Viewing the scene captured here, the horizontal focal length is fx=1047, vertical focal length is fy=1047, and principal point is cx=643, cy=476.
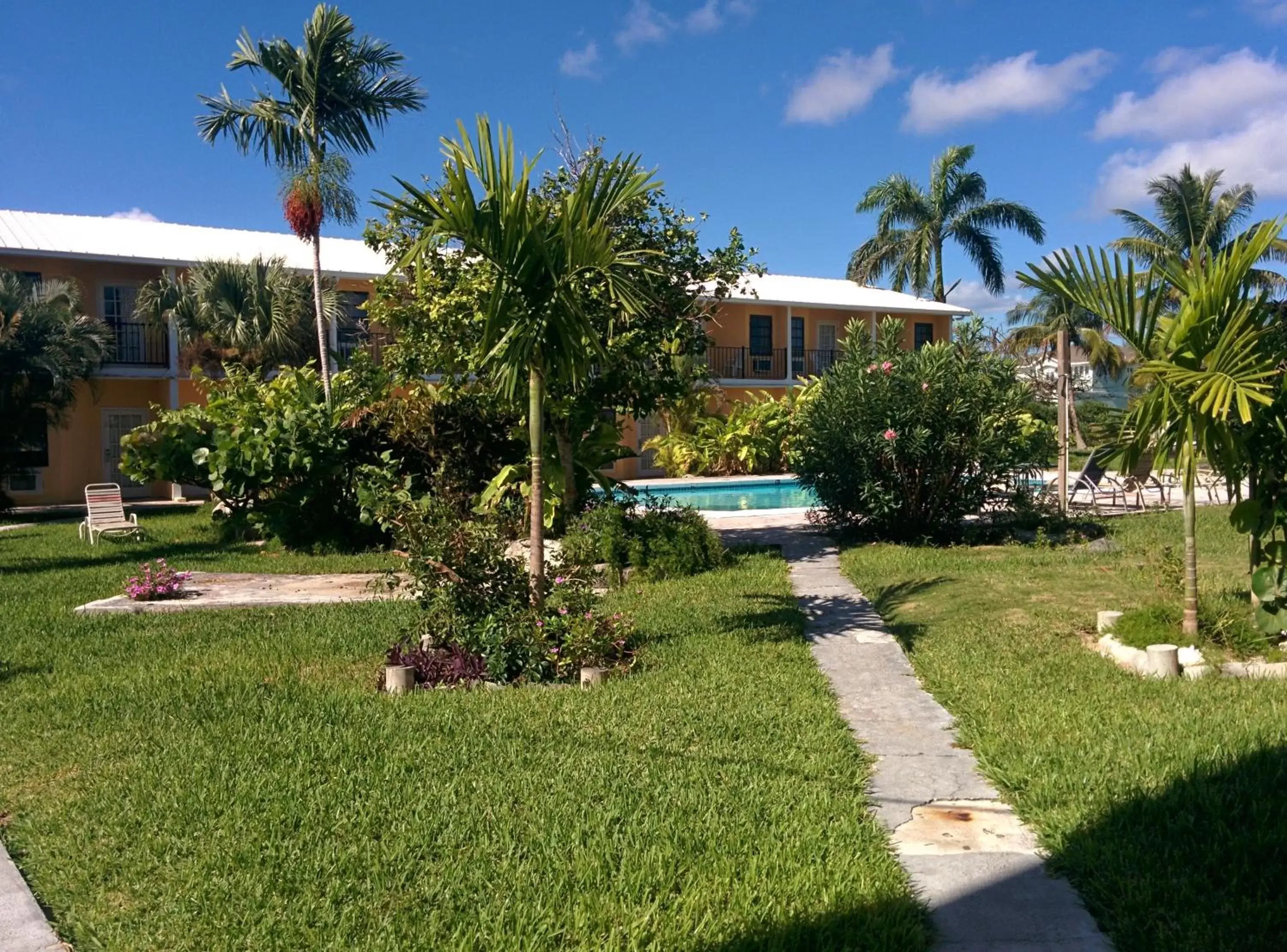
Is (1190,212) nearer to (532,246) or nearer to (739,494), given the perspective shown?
(739,494)

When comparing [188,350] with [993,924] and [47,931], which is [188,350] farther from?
[993,924]

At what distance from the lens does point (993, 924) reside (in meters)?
3.56

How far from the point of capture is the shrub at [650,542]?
419 inches

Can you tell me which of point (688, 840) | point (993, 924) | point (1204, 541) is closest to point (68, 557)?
point (688, 840)

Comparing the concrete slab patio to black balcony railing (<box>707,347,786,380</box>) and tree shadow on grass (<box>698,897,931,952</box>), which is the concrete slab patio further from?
black balcony railing (<box>707,347,786,380</box>)

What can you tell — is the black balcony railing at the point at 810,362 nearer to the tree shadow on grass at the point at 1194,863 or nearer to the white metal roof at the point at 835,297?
the white metal roof at the point at 835,297

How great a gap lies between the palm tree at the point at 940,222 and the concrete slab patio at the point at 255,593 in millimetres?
28216

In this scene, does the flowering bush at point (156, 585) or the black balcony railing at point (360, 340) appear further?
the black balcony railing at point (360, 340)

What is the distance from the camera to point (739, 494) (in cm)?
2361

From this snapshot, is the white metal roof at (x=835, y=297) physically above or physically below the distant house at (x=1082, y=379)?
above

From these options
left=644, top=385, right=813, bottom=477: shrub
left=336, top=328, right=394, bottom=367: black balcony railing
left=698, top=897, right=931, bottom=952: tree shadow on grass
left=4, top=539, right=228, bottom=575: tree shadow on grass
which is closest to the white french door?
left=336, top=328, right=394, bottom=367: black balcony railing

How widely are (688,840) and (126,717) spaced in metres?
3.63

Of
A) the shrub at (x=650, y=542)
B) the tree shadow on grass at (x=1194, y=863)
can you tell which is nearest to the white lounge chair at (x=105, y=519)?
the shrub at (x=650, y=542)

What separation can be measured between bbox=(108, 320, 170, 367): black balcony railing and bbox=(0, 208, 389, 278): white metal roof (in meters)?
1.51
